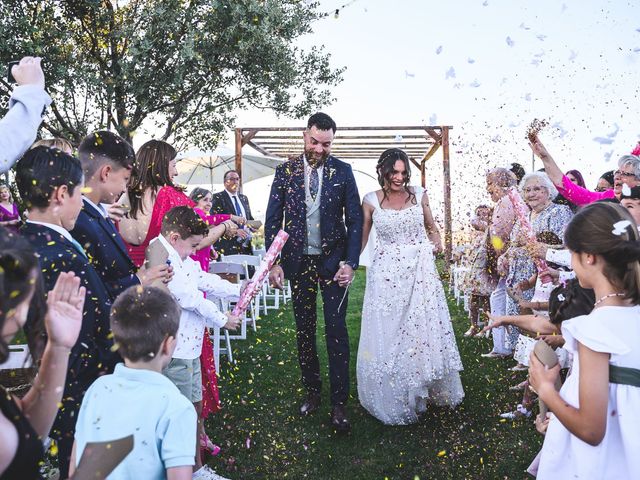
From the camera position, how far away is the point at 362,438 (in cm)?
393

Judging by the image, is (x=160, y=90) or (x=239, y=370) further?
(x=160, y=90)

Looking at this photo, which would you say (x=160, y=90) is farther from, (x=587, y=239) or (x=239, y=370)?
(x=587, y=239)

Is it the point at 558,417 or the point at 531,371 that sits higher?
the point at 531,371

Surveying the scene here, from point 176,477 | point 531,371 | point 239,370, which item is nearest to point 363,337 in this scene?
point 239,370

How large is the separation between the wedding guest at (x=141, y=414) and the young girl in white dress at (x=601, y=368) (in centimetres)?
116

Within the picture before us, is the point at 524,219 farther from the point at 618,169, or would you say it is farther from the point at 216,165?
the point at 216,165

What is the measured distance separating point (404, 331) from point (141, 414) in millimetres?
2929

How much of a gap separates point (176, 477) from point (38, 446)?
0.51 metres

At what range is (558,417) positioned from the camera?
1.78 metres

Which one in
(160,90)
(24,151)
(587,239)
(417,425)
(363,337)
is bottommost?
(417,425)

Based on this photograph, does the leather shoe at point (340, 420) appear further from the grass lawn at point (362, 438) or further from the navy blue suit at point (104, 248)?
the navy blue suit at point (104, 248)

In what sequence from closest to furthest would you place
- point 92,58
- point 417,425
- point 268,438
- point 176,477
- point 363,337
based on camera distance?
1. point 176,477
2. point 268,438
3. point 417,425
4. point 363,337
5. point 92,58

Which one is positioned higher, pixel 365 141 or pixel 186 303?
pixel 365 141

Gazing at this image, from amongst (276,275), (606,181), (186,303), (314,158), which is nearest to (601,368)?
(186,303)
